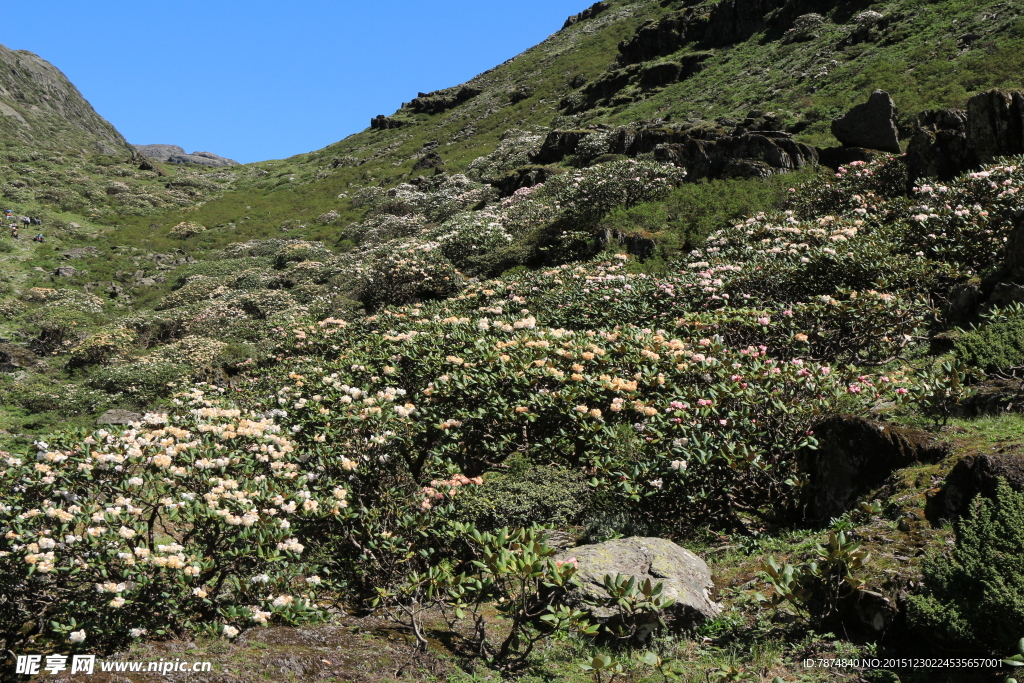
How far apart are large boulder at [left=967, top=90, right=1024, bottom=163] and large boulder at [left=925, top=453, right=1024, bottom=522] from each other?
1575cm

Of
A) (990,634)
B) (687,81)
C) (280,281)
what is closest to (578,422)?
(990,634)

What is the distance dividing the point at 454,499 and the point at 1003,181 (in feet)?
48.7

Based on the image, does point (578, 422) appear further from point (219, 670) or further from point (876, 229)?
point (876, 229)

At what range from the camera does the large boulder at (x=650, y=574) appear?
550 centimetres

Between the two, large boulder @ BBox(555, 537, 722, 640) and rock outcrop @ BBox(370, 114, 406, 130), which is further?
rock outcrop @ BBox(370, 114, 406, 130)

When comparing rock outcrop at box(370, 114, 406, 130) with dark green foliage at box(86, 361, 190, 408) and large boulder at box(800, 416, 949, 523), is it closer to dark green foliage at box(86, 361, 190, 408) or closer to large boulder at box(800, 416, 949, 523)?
dark green foliage at box(86, 361, 190, 408)

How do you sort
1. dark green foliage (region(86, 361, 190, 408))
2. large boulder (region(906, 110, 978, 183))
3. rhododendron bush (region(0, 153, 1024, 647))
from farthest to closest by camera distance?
dark green foliage (region(86, 361, 190, 408)), large boulder (region(906, 110, 978, 183)), rhododendron bush (region(0, 153, 1024, 647))

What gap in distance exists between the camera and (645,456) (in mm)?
7645

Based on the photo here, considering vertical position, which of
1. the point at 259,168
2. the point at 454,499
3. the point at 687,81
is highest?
the point at 259,168

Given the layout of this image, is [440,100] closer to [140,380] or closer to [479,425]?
[140,380]

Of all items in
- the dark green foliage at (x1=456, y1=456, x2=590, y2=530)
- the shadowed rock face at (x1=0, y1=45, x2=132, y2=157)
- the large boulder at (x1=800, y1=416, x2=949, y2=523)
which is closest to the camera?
the large boulder at (x1=800, y1=416, x2=949, y2=523)

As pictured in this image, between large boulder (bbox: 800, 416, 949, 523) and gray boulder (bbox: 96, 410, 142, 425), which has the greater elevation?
gray boulder (bbox: 96, 410, 142, 425)

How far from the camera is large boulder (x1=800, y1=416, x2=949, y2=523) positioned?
6457 millimetres

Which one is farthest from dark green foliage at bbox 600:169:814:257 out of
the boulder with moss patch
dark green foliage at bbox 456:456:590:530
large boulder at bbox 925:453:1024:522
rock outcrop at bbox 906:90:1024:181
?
large boulder at bbox 925:453:1024:522
